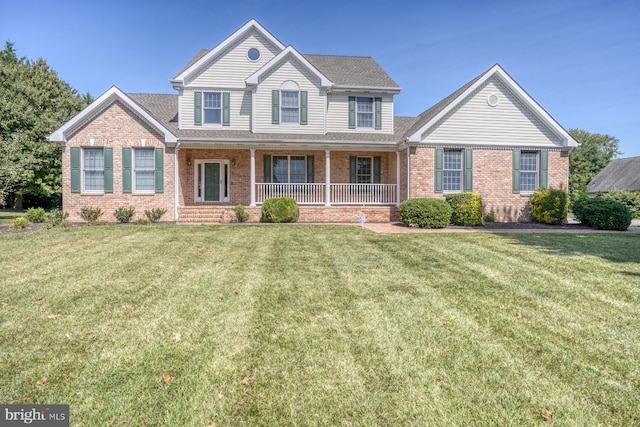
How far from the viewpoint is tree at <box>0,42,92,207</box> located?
20.9 m

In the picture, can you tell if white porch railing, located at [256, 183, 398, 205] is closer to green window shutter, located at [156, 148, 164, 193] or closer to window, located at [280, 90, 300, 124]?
window, located at [280, 90, 300, 124]

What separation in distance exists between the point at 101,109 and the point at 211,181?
5301 millimetres

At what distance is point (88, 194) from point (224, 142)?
Answer: 6.04 m

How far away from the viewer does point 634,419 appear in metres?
2.38

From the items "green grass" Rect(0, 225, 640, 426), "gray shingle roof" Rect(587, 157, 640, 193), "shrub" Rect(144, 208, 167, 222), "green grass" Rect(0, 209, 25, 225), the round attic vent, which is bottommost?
"green grass" Rect(0, 225, 640, 426)

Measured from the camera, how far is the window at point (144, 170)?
556 inches

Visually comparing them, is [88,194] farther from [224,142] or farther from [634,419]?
[634,419]

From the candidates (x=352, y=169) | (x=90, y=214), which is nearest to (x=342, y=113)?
(x=352, y=169)

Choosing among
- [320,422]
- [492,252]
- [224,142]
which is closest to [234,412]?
[320,422]

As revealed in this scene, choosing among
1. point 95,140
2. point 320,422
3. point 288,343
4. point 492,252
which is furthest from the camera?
point 95,140

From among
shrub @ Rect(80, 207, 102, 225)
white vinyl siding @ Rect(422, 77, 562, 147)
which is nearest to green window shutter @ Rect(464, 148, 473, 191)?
white vinyl siding @ Rect(422, 77, 562, 147)

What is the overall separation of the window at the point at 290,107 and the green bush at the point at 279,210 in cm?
453

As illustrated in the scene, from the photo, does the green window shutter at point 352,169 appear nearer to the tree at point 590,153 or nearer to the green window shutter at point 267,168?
the green window shutter at point 267,168

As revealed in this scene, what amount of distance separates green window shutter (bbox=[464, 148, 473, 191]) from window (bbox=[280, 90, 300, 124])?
26.0 ft
